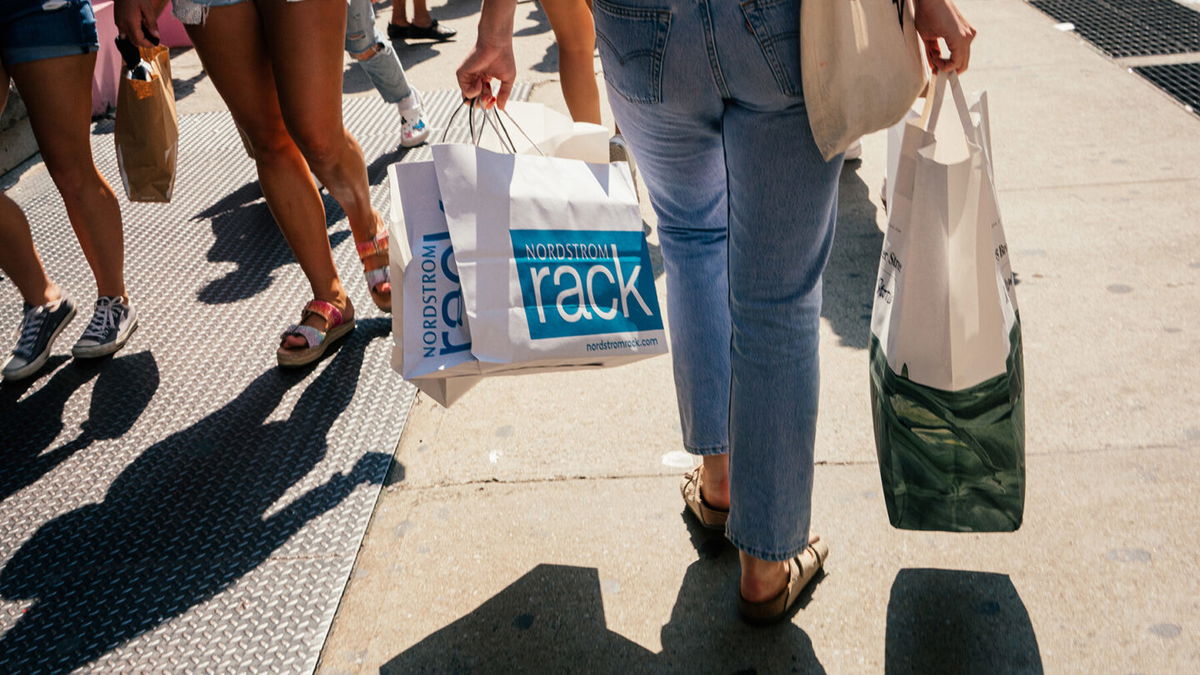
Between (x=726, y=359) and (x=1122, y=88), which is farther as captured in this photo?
(x=1122, y=88)

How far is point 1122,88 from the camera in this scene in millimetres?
4703

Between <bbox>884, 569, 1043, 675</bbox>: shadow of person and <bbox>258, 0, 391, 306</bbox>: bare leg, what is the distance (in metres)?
1.92

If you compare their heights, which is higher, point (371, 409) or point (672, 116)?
point (672, 116)

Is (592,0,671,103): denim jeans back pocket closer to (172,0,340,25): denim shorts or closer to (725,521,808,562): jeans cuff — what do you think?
(725,521,808,562): jeans cuff

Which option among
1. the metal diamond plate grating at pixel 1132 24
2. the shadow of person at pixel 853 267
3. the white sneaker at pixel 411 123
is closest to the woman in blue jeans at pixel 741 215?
the shadow of person at pixel 853 267

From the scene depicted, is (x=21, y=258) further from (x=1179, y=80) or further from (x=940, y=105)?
(x=1179, y=80)

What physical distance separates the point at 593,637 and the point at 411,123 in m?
3.24

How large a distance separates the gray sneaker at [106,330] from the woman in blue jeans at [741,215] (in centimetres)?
194

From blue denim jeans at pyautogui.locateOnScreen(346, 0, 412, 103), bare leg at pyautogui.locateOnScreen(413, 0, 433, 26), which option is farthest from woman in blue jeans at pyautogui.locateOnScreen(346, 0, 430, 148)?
bare leg at pyautogui.locateOnScreen(413, 0, 433, 26)

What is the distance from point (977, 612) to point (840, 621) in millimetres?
263

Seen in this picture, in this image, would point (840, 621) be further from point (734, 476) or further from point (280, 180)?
point (280, 180)

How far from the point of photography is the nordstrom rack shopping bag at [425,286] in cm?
192

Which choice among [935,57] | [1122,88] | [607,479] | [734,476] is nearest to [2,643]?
Result: [607,479]

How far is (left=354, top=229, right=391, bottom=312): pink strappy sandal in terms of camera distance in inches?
130
